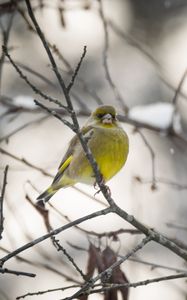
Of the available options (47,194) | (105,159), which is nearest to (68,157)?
(47,194)

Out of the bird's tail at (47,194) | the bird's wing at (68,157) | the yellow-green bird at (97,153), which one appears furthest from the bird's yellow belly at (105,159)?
the bird's tail at (47,194)

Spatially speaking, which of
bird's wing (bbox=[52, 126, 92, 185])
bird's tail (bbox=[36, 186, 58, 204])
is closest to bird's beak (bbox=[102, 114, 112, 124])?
bird's wing (bbox=[52, 126, 92, 185])

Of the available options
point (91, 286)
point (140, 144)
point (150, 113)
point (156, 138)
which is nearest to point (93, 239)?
point (91, 286)

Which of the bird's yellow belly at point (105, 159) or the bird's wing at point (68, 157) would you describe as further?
the bird's wing at point (68, 157)

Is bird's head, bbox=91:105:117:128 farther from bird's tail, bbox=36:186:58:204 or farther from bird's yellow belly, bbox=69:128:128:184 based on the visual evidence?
bird's tail, bbox=36:186:58:204

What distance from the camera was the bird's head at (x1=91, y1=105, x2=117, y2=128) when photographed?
17.7ft

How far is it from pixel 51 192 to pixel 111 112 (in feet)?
2.40

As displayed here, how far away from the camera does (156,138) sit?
12070mm

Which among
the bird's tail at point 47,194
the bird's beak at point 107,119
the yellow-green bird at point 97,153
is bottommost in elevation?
the bird's tail at point 47,194

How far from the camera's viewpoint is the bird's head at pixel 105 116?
539cm

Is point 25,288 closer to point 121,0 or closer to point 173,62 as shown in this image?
point 173,62

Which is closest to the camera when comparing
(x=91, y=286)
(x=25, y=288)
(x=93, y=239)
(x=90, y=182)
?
(x=91, y=286)

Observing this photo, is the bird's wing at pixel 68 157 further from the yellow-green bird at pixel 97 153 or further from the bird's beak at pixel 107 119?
the bird's beak at pixel 107 119

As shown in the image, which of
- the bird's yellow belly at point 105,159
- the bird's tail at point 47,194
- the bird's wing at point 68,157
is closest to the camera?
the bird's yellow belly at point 105,159
